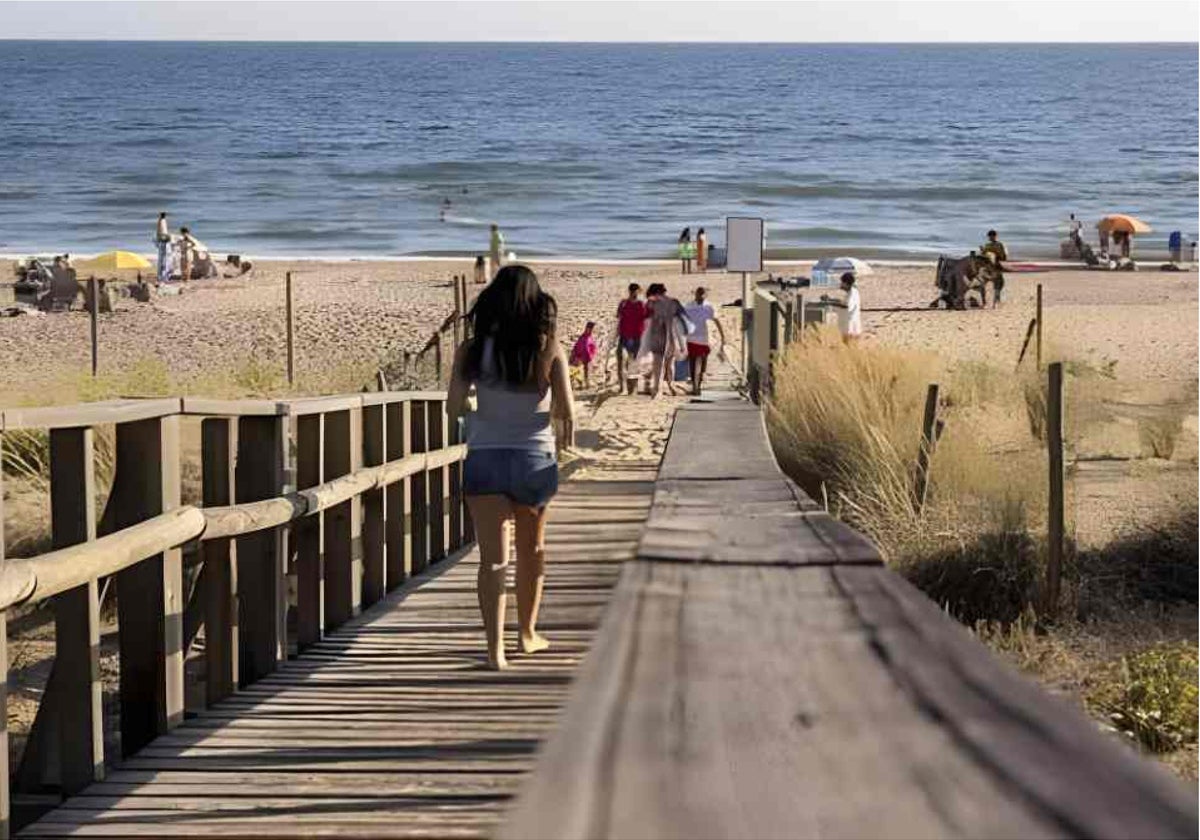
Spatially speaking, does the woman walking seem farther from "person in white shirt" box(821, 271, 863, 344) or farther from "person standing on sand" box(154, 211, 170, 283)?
"person standing on sand" box(154, 211, 170, 283)

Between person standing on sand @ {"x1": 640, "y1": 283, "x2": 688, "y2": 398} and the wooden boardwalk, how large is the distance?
1228cm

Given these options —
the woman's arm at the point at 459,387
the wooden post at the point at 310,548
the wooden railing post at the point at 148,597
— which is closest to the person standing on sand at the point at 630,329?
the wooden post at the point at 310,548

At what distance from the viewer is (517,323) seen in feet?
19.5

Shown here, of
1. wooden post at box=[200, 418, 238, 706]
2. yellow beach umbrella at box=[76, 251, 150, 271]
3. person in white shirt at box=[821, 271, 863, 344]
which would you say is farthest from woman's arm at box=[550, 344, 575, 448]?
yellow beach umbrella at box=[76, 251, 150, 271]

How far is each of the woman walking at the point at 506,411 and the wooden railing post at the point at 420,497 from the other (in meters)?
3.43

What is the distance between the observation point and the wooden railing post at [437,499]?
1030 cm

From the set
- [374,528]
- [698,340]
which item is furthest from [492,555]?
[698,340]

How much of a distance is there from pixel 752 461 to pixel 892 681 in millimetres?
3519

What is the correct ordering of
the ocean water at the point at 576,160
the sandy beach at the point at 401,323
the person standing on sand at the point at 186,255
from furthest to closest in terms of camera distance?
the ocean water at the point at 576,160 < the person standing on sand at the point at 186,255 < the sandy beach at the point at 401,323

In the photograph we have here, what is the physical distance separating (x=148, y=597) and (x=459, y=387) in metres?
1.44

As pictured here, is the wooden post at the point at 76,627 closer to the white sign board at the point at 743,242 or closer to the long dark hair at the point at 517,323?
the long dark hair at the point at 517,323

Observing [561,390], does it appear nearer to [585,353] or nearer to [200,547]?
[200,547]

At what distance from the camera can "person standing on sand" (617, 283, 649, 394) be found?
67.1 ft

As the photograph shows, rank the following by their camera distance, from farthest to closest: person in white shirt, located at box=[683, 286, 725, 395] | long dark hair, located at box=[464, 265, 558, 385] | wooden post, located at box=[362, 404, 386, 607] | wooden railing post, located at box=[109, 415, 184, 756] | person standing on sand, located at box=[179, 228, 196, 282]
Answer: person standing on sand, located at box=[179, 228, 196, 282] < person in white shirt, located at box=[683, 286, 725, 395] < wooden post, located at box=[362, 404, 386, 607] < long dark hair, located at box=[464, 265, 558, 385] < wooden railing post, located at box=[109, 415, 184, 756]
